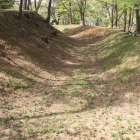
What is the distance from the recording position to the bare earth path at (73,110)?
541 cm

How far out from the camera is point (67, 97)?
348 inches

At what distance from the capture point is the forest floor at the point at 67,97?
18.2ft

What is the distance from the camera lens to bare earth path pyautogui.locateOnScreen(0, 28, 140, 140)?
5.41 m

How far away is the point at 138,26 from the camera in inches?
813

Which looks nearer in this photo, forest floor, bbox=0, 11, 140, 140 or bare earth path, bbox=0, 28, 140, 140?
bare earth path, bbox=0, 28, 140, 140

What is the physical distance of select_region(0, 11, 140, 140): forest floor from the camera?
5.55 metres

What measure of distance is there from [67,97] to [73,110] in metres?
1.50

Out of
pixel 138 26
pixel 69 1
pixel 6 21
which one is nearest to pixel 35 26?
pixel 6 21

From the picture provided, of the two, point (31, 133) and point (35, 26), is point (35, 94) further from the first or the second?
point (35, 26)

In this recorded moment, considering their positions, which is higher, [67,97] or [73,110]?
[67,97]

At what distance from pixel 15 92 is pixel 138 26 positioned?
18.3 meters

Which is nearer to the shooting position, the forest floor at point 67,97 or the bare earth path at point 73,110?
the bare earth path at point 73,110

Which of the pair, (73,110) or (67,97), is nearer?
(73,110)

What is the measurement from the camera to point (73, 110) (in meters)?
7.42
